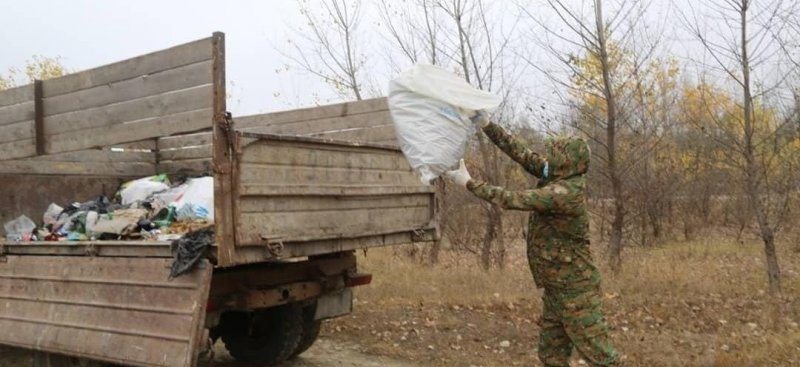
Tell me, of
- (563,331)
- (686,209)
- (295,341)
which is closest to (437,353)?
(295,341)

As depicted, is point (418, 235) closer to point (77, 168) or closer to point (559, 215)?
point (559, 215)

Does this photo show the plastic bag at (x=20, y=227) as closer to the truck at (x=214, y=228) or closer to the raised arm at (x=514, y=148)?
the truck at (x=214, y=228)

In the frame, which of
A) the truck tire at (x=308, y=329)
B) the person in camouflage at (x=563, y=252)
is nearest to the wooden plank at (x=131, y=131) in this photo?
the person in camouflage at (x=563, y=252)

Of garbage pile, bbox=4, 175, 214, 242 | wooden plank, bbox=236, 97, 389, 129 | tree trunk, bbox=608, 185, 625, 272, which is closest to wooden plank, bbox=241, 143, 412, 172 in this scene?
wooden plank, bbox=236, 97, 389, 129

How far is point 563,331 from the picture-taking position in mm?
4129

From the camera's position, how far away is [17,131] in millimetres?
4590

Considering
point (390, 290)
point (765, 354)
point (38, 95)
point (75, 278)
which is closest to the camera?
point (75, 278)

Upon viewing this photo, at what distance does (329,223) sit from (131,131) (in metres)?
1.26

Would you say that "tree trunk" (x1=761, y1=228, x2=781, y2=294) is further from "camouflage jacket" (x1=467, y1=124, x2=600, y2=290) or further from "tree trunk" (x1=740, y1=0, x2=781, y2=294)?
"camouflage jacket" (x1=467, y1=124, x2=600, y2=290)

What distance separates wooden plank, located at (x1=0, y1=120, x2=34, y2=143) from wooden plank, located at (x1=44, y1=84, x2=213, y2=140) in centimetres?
16

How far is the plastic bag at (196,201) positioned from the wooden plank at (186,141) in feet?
3.50

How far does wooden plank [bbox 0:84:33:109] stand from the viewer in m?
4.49

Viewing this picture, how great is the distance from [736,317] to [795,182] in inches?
185

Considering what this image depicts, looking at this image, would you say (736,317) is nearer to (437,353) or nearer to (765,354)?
(765,354)
